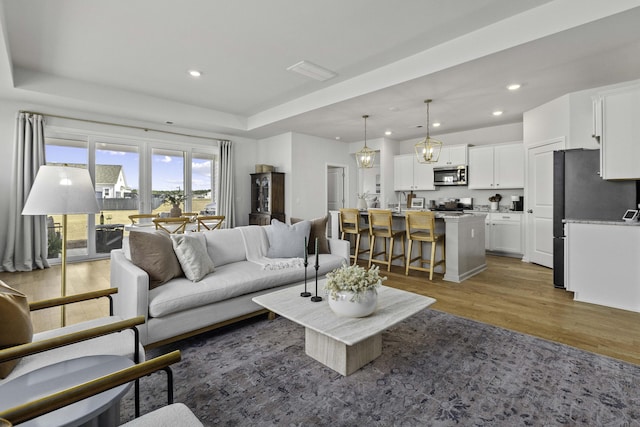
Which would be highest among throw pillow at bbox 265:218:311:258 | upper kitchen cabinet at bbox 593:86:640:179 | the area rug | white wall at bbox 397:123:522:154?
white wall at bbox 397:123:522:154

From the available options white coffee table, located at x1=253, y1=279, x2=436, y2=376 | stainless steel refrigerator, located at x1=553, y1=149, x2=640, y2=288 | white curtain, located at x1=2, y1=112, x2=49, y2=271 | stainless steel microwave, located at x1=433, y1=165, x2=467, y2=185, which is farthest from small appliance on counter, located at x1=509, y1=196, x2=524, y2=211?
white curtain, located at x1=2, y1=112, x2=49, y2=271

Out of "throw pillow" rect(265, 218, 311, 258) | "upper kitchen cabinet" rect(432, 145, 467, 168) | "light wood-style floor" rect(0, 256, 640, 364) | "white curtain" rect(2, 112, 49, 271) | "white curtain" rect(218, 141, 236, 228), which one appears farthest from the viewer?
"white curtain" rect(218, 141, 236, 228)

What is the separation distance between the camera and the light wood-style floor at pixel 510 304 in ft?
8.30

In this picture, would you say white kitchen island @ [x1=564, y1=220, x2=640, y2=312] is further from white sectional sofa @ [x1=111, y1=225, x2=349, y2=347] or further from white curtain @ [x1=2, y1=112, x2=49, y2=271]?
white curtain @ [x1=2, y1=112, x2=49, y2=271]

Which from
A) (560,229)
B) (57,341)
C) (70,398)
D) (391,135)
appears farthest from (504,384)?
(391,135)

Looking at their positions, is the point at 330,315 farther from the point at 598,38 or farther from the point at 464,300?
the point at 598,38

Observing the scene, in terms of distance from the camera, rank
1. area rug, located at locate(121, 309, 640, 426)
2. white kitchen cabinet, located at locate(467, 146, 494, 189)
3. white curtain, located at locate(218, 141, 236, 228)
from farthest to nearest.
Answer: white curtain, located at locate(218, 141, 236, 228) < white kitchen cabinet, located at locate(467, 146, 494, 189) < area rug, located at locate(121, 309, 640, 426)

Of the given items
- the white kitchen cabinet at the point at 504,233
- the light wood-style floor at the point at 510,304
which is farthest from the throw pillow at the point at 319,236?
the white kitchen cabinet at the point at 504,233

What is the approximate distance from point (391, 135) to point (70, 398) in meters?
7.21

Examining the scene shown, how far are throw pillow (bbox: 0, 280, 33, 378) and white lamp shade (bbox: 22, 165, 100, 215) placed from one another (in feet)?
2.86

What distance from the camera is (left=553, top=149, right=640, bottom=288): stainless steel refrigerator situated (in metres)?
3.53

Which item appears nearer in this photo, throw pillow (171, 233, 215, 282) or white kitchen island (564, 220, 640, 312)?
throw pillow (171, 233, 215, 282)

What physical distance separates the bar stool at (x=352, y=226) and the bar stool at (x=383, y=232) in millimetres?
206

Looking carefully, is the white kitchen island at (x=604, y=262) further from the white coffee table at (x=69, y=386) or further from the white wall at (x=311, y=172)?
the white wall at (x=311, y=172)
